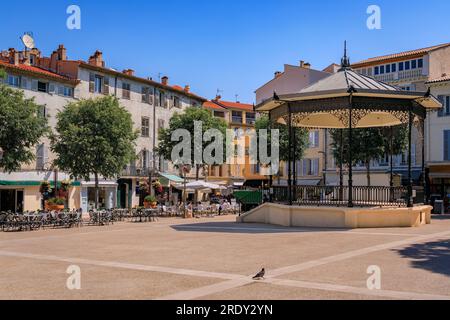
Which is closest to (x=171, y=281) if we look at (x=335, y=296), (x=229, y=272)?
(x=229, y=272)

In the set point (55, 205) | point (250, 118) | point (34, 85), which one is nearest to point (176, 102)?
point (34, 85)

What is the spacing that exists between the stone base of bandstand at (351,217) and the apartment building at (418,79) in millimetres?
17241

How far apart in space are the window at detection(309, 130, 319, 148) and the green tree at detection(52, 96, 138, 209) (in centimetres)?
2768

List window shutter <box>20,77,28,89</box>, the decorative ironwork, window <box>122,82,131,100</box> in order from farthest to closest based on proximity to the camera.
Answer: window <box>122,82,131,100</box> → window shutter <box>20,77,28,89</box> → the decorative ironwork

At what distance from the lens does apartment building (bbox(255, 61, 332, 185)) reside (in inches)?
2164

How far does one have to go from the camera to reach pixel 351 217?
19.4 metres

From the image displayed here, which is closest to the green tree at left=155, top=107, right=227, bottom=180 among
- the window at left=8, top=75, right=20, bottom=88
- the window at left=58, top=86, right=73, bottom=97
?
the window at left=58, top=86, right=73, bottom=97

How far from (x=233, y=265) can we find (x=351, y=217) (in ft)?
31.3

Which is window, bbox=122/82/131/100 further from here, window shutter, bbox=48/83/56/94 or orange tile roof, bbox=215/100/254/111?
orange tile roof, bbox=215/100/254/111

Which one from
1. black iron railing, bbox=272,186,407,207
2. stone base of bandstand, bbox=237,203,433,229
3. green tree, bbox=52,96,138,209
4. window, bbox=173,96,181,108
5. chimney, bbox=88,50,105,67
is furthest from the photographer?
window, bbox=173,96,181,108

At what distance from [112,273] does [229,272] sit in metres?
2.34

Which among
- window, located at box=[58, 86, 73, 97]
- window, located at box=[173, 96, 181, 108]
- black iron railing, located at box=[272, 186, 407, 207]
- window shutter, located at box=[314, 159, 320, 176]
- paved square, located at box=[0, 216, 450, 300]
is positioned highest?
window, located at box=[173, 96, 181, 108]
